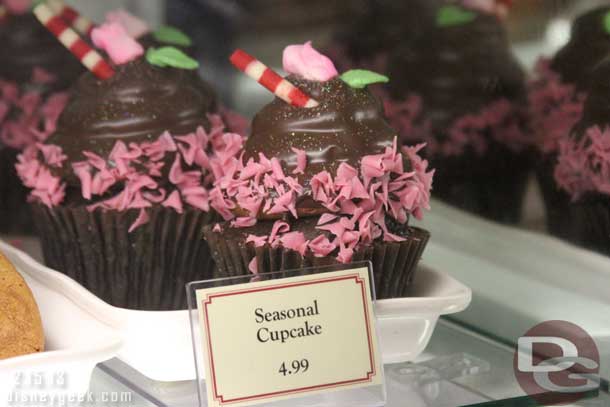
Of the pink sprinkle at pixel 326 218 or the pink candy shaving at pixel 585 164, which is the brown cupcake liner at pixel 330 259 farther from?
the pink candy shaving at pixel 585 164

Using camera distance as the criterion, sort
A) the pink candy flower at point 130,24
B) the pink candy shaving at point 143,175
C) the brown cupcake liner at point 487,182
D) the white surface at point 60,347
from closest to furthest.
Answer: the white surface at point 60,347 → the pink candy shaving at point 143,175 → the brown cupcake liner at point 487,182 → the pink candy flower at point 130,24

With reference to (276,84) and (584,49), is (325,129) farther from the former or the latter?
(584,49)

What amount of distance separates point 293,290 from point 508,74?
0.87 meters

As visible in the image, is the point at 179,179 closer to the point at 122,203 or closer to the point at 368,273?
the point at 122,203

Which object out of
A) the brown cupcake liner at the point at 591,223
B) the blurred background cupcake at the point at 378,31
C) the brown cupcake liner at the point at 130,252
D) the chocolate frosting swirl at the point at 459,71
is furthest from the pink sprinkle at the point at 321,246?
the blurred background cupcake at the point at 378,31

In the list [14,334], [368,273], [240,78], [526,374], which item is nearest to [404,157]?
[368,273]

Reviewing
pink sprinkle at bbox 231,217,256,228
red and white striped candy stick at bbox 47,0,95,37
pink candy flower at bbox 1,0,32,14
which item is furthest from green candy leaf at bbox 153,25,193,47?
pink sprinkle at bbox 231,217,256,228

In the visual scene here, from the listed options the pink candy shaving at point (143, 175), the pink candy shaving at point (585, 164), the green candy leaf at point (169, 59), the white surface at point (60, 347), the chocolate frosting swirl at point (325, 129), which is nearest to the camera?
the white surface at point (60, 347)

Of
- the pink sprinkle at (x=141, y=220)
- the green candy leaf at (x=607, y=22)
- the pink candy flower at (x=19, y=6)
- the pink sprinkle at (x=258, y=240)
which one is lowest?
the pink sprinkle at (x=258, y=240)

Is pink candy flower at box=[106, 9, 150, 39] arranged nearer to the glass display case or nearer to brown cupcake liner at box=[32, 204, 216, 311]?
the glass display case

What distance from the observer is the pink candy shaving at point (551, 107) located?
170 centimetres

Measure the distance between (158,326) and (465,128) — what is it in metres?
0.88

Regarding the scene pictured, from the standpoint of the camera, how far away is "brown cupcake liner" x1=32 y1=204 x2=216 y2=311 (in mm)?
1698

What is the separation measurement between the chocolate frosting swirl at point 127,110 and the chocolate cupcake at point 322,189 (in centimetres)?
26
